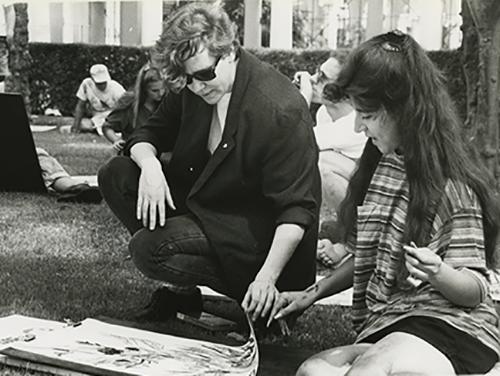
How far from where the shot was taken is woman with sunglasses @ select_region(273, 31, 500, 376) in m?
1.78

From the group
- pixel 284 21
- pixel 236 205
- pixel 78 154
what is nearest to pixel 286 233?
pixel 236 205

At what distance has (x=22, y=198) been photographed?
11.3ft

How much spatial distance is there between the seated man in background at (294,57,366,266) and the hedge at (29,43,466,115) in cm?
6

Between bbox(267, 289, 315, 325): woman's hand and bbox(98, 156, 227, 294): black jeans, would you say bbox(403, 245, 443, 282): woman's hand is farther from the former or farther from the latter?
bbox(98, 156, 227, 294): black jeans

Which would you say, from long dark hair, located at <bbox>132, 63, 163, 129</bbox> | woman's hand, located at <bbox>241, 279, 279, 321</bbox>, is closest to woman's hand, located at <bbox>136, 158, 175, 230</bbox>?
woman's hand, located at <bbox>241, 279, 279, 321</bbox>

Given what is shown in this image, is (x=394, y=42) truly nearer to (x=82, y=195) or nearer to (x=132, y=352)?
(x=132, y=352)

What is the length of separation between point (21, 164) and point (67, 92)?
0.40 m

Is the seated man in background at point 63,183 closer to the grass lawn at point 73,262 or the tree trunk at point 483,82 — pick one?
the grass lawn at point 73,262

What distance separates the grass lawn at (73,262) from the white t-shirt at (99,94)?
4.6 inches

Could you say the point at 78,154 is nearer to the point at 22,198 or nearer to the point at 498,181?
the point at 22,198

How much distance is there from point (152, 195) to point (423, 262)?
3.36 ft

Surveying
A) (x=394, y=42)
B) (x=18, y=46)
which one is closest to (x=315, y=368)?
(x=394, y=42)

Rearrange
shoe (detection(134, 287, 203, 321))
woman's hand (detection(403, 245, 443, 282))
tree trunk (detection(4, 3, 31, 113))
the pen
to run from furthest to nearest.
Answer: tree trunk (detection(4, 3, 31, 113)), shoe (detection(134, 287, 203, 321)), the pen, woman's hand (detection(403, 245, 443, 282))

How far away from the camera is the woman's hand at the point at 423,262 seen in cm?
170
